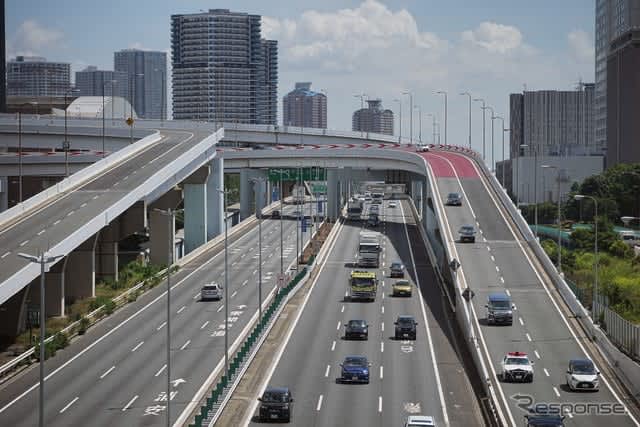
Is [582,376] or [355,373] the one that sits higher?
[582,376]

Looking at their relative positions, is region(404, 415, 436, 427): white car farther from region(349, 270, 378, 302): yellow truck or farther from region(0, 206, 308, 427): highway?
region(349, 270, 378, 302): yellow truck

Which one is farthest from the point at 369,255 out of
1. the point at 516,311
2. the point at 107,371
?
the point at 107,371

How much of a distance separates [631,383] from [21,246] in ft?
112

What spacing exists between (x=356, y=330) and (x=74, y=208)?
970 inches

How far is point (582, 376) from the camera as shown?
4653cm

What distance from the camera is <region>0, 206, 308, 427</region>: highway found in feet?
144

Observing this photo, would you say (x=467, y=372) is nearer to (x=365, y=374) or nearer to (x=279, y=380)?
(x=365, y=374)

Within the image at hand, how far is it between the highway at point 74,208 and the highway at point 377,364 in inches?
600

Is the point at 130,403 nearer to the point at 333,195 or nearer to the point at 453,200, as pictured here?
the point at 453,200

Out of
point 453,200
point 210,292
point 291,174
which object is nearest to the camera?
point 210,292

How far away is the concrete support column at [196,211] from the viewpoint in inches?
4455

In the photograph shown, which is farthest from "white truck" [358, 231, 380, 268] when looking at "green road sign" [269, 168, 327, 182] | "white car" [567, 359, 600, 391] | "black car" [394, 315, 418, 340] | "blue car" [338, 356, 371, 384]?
"white car" [567, 359, 600, 391]

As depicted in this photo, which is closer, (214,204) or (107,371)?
(107,371)

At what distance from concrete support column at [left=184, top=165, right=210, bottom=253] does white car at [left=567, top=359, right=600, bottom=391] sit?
69.4 metres
